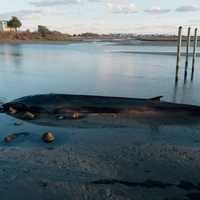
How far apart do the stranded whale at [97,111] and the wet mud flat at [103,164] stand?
0.61 m

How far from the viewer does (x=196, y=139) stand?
7.15 m

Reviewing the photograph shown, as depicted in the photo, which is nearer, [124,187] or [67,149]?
[124,187]

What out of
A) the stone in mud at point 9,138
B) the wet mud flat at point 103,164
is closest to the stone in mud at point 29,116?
the wet mud flat at point 103,164

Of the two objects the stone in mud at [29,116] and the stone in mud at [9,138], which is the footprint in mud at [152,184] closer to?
the stone in mud at [9,138]

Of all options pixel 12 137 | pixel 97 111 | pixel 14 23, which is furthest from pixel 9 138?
pixel 14 23

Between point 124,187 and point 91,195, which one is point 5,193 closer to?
point 91,195

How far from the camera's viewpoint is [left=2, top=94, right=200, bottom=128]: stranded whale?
8492 mm

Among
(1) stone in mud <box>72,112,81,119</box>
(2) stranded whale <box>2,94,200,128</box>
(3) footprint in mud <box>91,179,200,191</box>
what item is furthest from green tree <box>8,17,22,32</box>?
(3) footprint in mud <box>91,179,200,191</box>

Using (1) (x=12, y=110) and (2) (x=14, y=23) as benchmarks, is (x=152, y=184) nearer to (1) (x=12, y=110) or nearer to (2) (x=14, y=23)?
(1) (x=12, y=110)

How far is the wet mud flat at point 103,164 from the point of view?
481cm

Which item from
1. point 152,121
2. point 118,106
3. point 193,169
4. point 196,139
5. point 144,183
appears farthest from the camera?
point 118,106

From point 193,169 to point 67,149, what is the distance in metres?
2.56

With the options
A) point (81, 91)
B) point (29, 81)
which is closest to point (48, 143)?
point (81, 91)

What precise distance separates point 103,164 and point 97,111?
367 centimetres
